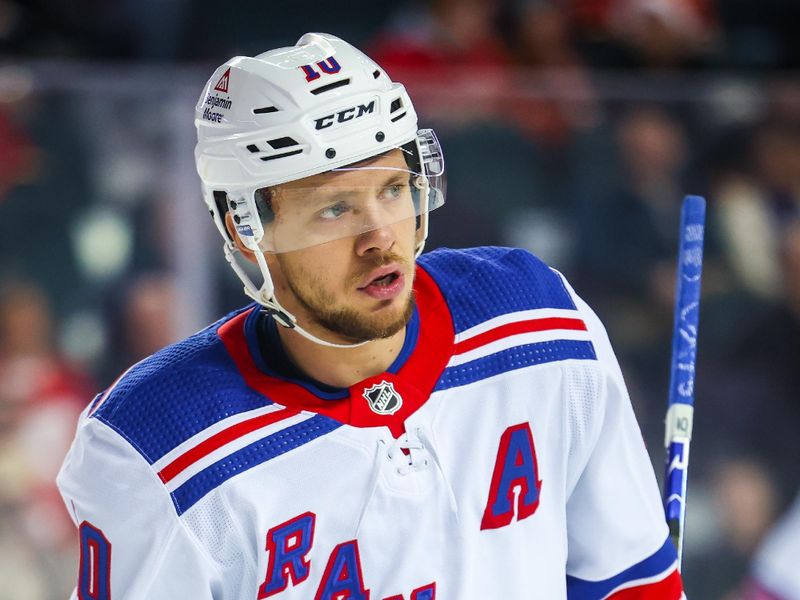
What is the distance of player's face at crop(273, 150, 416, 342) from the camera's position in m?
1.62

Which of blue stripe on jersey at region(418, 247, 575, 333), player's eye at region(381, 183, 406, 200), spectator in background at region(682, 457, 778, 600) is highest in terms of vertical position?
player's eye at region(381, 183, 406, 200)

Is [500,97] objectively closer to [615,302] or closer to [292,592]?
[615,302]

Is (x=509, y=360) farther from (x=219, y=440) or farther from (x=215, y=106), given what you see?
(x=215, y=106)

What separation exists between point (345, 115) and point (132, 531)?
0.56m

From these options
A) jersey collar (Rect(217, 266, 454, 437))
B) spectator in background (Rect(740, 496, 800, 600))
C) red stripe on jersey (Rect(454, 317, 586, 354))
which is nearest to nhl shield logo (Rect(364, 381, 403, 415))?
jersey collar (Rect(217, 266, 454, 437))

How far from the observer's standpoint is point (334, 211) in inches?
64.2

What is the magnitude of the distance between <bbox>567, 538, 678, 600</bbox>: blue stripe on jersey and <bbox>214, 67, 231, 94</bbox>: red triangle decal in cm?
80

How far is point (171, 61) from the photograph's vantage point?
3910mm

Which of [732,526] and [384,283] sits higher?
[384,283]

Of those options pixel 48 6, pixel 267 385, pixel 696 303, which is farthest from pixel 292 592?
pixel 48 6

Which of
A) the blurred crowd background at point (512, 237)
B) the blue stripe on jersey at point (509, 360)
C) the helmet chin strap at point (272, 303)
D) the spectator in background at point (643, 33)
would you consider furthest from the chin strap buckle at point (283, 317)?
the spectator in background at point (643, 33)

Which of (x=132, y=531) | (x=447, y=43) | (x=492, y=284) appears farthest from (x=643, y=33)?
(x=132, y=531)

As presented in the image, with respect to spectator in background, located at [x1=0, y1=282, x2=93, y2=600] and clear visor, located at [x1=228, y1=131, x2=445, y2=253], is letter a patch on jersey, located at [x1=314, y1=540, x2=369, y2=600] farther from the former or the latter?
spectator in background, located at [x1=0, y1=282, x2=93, y2=600]

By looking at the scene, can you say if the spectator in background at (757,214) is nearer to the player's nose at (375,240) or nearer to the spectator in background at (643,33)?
the spectator in background at (643,33)
